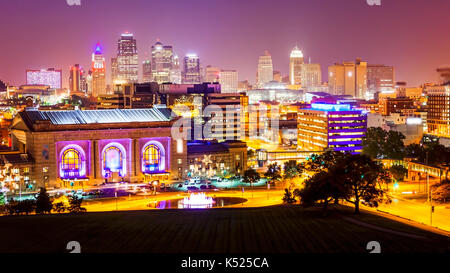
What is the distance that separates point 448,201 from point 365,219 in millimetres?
37696

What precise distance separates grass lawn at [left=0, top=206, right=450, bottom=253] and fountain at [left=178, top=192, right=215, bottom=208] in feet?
81.7

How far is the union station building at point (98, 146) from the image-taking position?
113000mm

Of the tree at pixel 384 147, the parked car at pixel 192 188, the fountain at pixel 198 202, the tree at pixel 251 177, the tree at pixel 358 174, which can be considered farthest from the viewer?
the tree at pixel 384 147

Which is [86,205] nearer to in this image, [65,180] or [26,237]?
[65,180]

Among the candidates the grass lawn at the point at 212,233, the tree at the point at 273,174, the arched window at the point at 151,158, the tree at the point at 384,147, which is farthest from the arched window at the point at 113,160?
the tree at the point at 384,147

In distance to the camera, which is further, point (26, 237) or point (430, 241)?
point (26, 237)

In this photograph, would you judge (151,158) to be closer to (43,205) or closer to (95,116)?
(95,116)

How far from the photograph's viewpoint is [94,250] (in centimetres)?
5069

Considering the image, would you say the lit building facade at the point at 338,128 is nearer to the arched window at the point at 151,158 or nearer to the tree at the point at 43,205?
the arched window at the point at 151,158

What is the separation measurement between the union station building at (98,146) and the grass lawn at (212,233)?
4574 cm

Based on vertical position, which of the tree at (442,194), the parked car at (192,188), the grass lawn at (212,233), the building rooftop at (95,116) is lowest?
the parked car at (192,188)

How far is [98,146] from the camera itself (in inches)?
4651

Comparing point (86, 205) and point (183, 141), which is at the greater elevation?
point (183, 141)
